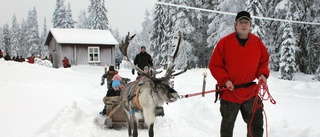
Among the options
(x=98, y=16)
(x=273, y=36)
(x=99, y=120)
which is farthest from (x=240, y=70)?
(x=98, y=16)

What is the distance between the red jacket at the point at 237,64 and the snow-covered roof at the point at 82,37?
2685 centimetres

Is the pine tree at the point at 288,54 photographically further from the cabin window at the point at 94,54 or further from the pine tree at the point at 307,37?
the cabin window at the point at 94,54

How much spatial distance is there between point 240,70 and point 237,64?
96 mm

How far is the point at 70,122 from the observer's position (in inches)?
267

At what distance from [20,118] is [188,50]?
24023mm

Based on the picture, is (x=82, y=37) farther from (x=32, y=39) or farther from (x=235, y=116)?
(x=32, y=39)

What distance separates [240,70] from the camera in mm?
3902

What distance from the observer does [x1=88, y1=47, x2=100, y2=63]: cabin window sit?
1192 inches

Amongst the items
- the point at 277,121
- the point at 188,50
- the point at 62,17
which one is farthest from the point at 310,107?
the point at 62,17

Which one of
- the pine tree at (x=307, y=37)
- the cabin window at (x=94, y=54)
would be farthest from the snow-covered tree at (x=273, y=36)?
the cabin window at (x=94, y=54)

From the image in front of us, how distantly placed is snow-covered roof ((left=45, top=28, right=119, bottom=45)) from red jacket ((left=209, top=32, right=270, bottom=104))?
88.1 ft

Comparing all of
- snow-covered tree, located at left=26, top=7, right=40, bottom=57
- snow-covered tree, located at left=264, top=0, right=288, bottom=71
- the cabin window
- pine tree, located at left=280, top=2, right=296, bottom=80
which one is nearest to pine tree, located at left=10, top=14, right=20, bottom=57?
snow-covered tree, located at left=26, top=7, right=40, bottom=57

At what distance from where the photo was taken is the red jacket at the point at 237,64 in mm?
3879

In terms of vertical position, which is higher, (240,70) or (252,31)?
(252,31)
